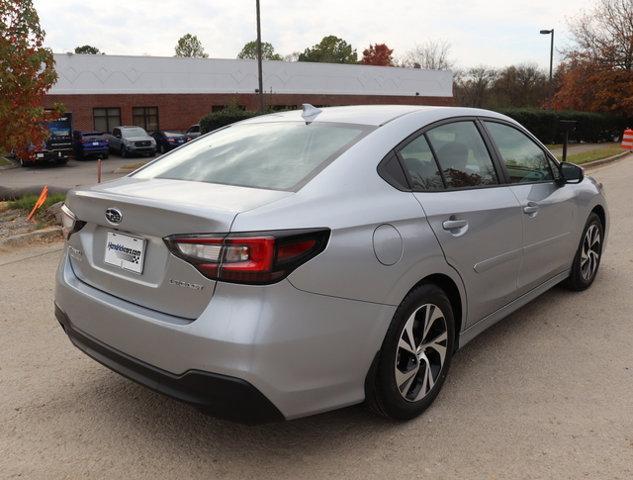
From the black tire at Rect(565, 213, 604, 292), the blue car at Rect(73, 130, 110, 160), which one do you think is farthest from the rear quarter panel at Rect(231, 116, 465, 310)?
the blue car at Rect(73, 130, 110, 160)

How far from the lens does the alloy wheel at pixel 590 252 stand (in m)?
5.09

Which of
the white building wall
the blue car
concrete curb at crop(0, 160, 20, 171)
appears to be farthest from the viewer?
the white building wall

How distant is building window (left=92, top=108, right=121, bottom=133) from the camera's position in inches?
1454

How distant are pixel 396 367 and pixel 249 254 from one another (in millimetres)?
1027

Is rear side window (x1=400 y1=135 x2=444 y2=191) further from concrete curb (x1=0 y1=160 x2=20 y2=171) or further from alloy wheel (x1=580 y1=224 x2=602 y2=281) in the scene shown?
concrete curb (x1=0 y1=160 x2=20 y2=171)

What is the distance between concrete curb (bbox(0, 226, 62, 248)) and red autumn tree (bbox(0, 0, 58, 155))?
269 cm

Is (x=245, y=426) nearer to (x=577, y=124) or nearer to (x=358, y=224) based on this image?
(x=358, y=224)

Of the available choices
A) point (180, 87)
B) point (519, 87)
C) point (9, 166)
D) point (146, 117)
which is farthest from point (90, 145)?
point (519, 87)

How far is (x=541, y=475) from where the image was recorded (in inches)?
104

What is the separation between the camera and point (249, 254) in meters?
2.40

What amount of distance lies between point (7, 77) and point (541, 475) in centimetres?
932

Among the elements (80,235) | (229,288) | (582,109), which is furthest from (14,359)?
(582,109)

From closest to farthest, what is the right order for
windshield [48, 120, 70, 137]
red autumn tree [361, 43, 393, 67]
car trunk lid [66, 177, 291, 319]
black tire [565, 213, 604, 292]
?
car trunk lid [66, 177, 291, 319]
black tire [565, 213, 604, 292]
windshield [48, 120, 70, 137]
red autumn tree [361, 43, 393, 67]

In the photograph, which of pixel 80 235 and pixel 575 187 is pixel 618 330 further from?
pixel 80 235
